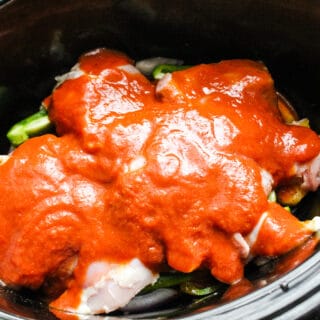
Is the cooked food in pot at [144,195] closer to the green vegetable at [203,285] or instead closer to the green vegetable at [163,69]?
the green vegetable at [203,285]

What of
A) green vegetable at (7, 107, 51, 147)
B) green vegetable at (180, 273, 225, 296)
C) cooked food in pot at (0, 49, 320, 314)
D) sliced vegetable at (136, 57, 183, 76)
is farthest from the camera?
sliced vegetable at (136, 57, 183, 76)

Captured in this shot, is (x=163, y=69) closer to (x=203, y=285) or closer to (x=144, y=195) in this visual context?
(x=144, y=195)

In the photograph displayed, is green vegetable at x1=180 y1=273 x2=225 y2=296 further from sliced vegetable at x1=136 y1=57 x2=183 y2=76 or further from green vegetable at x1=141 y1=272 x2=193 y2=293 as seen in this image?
sliced vegetable at x1=136 y1=57 x2=183 y2=76

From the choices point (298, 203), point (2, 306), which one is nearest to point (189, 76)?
point (298, 203)

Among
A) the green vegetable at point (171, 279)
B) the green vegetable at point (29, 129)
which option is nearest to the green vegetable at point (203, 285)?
the green vegetable at point (171, 279)

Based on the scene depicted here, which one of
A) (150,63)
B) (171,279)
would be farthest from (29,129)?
(171,279)

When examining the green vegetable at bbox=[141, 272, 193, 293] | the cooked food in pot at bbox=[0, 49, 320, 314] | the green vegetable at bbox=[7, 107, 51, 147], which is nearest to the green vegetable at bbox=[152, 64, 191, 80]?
the cooked food in pot at bbox=[0, 49, 320, 314]
